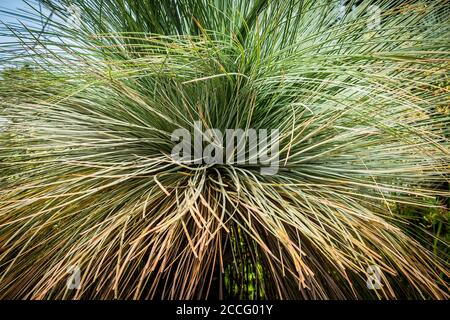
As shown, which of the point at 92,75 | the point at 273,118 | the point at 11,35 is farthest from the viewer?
the point at 11,35

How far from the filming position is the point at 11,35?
1.22 m

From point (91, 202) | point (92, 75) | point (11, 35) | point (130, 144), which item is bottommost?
point (91, 202)

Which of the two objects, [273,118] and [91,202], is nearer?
[91,202]

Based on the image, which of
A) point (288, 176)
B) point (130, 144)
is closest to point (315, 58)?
point (288, 176)

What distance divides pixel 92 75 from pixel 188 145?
0.29 metres

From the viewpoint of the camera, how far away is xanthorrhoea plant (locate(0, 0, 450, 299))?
885 mm

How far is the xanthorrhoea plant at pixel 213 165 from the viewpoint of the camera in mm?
885

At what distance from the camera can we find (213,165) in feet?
3.35
